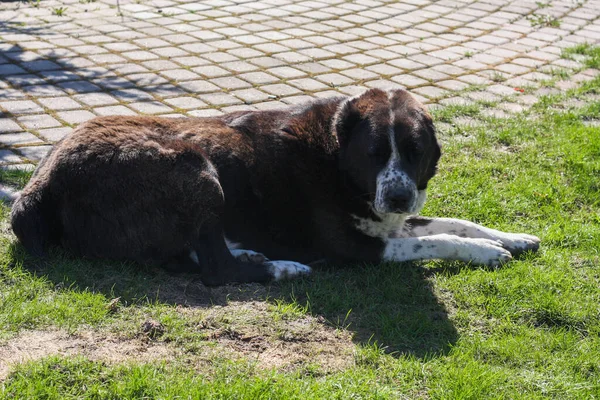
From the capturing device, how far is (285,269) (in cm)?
473

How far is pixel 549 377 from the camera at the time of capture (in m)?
3.78

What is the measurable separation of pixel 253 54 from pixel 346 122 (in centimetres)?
397

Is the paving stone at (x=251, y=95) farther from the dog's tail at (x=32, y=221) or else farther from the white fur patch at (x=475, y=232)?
the dog's tail at (x=32, y=221)

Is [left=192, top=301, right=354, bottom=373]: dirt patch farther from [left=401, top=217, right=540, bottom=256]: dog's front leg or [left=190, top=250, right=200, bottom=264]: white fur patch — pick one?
[left=401, top=217, right=540, bottom=256]: dog's front leg

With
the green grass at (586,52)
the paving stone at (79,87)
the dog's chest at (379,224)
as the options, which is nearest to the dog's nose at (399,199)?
the dog's chest at (379,224)

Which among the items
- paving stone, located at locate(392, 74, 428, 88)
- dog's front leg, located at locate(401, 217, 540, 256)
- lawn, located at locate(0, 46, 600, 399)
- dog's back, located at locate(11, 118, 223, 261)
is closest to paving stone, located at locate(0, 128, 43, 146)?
lawn, located at locate(0, 46, 600, 399)

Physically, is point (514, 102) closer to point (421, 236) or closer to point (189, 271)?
point (421, 236)

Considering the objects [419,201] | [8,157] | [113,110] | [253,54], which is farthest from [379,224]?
[253,54]

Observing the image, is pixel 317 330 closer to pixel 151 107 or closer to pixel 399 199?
pixel 399 199

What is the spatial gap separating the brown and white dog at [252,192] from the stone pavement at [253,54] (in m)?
1.58

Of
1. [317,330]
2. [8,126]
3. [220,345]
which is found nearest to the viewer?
[220,345]

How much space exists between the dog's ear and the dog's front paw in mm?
1223

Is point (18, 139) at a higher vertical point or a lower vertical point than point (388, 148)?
lower

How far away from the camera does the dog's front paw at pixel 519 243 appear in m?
5.09
